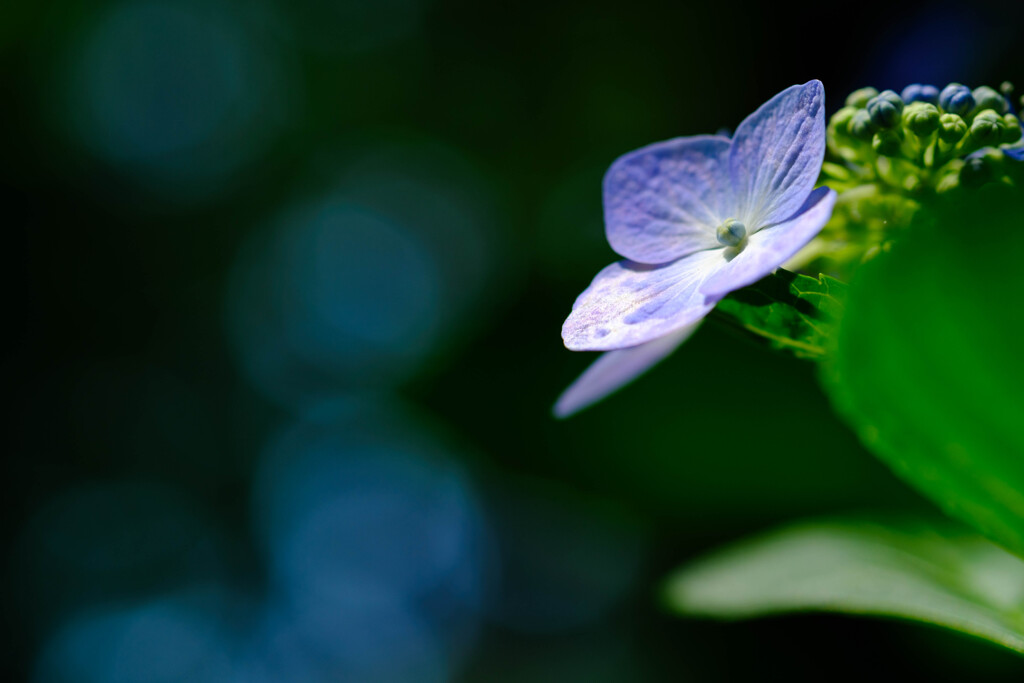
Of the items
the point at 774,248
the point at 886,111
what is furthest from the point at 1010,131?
the point at 774,248

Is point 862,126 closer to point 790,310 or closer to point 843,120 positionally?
point 843,120

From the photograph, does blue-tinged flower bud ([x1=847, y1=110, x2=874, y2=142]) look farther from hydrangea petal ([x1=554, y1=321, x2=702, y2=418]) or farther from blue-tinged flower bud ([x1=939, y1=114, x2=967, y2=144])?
hydrangea petal ([x1=554, y1=321, x2=702, y2=418])

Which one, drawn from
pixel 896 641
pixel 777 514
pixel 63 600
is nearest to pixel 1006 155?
pixel 777 514

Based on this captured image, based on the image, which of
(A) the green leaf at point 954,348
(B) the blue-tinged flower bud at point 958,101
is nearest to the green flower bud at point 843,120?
(B) the blue-tinged flower bud at point 958,101

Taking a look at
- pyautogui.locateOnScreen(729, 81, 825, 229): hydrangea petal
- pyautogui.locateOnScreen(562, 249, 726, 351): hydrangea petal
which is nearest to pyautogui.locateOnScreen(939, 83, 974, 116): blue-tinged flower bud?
pyautogui.locateOnScreen(729, 81, 825, 229): hydrangea petal

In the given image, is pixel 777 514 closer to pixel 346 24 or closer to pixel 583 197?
pixel 583 197

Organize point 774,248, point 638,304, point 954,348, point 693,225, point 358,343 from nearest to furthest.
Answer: point 954,348, point 774,248, point 638,304, point 693,225, point 358,343
